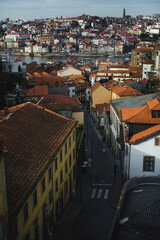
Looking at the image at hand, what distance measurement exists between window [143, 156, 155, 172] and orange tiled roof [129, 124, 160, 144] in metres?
1.05

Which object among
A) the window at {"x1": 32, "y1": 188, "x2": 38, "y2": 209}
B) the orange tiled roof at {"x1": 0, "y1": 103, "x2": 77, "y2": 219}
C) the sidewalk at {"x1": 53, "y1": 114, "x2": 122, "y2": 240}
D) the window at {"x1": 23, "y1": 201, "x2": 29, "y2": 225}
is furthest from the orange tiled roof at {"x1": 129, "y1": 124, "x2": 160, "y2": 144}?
the window at {"x1": 23, "y1": 201, "x2": 29, "y2": 225}

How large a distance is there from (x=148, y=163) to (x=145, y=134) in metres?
1.52

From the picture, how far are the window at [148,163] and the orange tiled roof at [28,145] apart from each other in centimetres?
419

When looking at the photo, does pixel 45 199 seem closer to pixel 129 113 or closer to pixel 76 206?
pixel 76 206

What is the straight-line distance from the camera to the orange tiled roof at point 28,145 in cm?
920

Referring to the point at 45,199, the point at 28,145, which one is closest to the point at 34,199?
the point at 45,199

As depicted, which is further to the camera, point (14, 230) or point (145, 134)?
point (145, 134)

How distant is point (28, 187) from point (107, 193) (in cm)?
784

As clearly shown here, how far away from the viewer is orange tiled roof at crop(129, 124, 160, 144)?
14.7m

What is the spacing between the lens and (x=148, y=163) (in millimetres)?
15227

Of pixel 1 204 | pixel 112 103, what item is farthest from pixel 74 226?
pixel 112 103

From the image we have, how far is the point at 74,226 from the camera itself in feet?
42.9

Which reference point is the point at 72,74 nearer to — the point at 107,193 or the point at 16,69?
the point at 16,69

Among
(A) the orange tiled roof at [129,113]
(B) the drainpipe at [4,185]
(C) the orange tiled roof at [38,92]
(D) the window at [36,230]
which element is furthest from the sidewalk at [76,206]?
(C) the orange tiled roof at [38,92]
